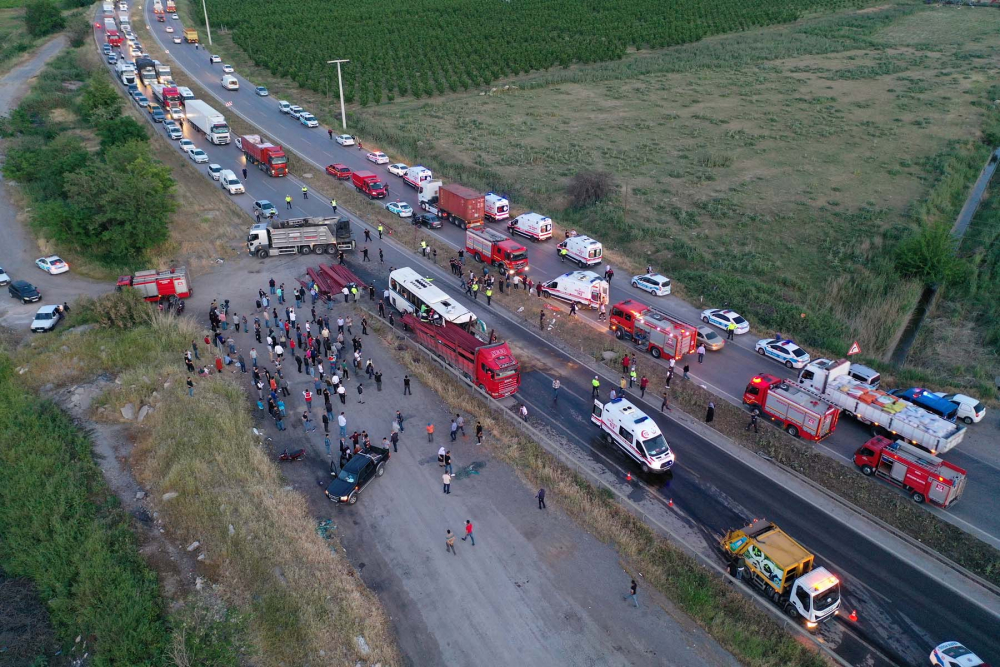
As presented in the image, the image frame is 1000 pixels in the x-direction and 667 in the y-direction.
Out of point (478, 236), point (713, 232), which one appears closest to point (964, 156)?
point (713, 232)

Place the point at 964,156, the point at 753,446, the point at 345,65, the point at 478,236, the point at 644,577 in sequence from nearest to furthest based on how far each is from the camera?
the point at 644,577, the point at 753,446, the point at 478,236, the point at 964,156, the point at 345,65

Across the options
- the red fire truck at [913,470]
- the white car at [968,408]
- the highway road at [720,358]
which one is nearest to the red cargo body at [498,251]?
the highway road at [720,358]

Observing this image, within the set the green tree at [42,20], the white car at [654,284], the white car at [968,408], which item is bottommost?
the white car at [654,284]

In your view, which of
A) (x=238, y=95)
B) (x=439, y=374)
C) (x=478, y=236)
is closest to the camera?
Answer: (x=439, y=374)

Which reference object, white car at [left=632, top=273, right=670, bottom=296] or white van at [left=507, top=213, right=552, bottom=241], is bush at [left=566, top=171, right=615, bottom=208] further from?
white car at [left=632, top=273, right=670, bottom=296]

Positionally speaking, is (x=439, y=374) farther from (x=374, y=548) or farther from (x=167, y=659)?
(x=167, y=659)

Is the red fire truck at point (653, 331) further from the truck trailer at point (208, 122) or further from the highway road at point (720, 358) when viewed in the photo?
the truck trailer at point (208, 122)
